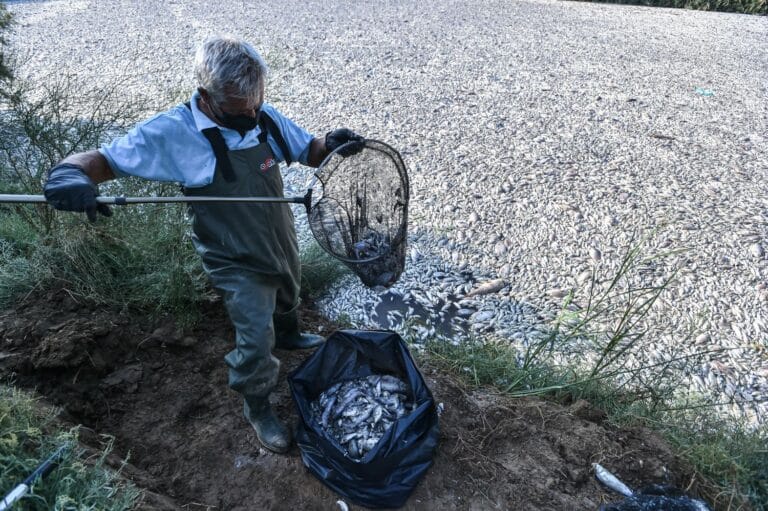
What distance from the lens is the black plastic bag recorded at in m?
2.23

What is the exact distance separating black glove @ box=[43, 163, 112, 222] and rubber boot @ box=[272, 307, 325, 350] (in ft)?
3.85

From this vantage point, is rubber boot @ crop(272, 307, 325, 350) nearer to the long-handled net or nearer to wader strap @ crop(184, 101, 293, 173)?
the long-handled net

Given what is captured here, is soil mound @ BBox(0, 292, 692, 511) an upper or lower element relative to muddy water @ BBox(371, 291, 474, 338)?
upper

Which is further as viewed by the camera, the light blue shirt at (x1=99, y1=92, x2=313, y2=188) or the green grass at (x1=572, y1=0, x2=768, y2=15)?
the green grass at (x1=572, y1=0, x2=768, y2=15)

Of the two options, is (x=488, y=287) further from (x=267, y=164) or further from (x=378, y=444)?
(x=267, y=164)

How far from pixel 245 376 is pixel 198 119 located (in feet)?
3.66

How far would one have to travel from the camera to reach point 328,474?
232cm

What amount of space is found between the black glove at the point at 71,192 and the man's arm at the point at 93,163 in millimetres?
68

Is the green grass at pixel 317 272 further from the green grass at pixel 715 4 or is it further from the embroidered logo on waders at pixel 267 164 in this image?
the green grass at pixel 715 4

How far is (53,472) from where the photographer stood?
188 cm

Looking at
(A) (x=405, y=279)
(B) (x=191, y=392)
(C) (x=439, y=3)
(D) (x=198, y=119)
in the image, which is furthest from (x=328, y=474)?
(C) (x=439, y=3)

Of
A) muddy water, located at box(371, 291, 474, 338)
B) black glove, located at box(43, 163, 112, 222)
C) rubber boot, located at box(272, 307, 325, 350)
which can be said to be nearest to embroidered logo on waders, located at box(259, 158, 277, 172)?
black glove, located at box(43, 163, 112, 222)

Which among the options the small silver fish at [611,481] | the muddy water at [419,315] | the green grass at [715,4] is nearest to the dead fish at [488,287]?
the muddy water at [419,315]

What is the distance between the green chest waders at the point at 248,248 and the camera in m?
2.27
